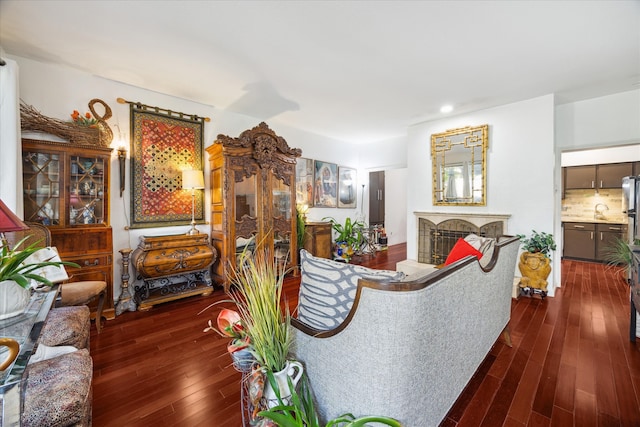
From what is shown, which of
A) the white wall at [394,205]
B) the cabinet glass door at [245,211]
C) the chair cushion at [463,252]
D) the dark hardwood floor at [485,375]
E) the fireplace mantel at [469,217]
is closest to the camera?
the dark hardwood floor at [485,375]

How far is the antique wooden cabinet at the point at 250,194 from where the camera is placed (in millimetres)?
3305

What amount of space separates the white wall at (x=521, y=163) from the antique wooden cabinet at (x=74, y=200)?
4.67m

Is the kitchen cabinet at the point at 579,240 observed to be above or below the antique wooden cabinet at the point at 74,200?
below

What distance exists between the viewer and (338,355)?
1.06 m

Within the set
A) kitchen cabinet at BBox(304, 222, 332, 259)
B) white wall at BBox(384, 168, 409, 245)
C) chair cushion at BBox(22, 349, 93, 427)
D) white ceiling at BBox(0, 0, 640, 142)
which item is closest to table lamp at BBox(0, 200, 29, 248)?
chair cushion at BBox(22, 349, 93, 427)

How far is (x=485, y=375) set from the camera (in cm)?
175

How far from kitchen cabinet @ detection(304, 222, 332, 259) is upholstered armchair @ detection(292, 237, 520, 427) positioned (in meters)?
3.27

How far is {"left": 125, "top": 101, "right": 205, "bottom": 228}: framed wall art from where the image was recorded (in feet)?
10.1

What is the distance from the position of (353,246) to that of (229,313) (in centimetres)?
466

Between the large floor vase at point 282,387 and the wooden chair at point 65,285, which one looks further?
the wooden chair at point 65,285

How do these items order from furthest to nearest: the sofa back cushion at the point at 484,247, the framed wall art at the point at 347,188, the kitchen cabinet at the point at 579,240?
the framed wall art at the point at 347,188, the kitchen cabinet at the point at 579,240, the sofa back cushion at the point at 484,247

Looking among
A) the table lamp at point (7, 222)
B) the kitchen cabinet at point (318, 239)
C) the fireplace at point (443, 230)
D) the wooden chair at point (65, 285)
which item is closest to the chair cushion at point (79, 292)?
the wooden chair at point (65, 285)

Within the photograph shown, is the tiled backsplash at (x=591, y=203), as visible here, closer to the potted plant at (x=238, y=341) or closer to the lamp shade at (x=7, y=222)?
the potted plant at (x=238, y=341)

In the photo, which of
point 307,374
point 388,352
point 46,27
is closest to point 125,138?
point 46,27
